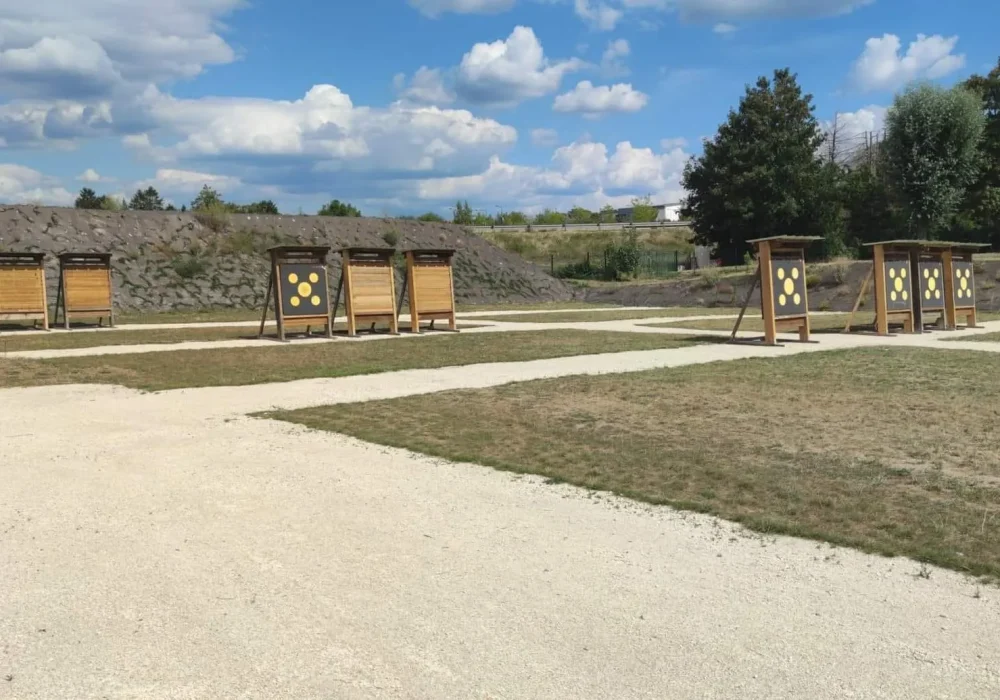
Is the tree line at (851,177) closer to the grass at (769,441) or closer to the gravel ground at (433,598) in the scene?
the grass at (769,441)

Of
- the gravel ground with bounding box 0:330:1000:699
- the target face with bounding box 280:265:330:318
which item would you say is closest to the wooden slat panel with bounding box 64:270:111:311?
the target face with bounding box 280:265:330:318

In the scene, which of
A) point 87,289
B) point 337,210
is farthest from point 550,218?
point 87,289

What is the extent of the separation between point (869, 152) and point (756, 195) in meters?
12.2

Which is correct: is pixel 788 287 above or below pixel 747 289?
below

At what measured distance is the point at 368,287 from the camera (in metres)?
19.5

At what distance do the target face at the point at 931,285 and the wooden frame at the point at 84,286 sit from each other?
1984cm

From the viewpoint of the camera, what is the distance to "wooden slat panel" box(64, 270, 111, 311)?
76.0 feet

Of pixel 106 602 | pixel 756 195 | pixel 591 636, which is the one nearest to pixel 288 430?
pixel 106 602

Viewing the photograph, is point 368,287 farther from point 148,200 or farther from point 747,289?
point 148,200

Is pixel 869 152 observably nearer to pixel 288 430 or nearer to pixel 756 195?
pixel 756 195

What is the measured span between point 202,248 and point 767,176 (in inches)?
1075

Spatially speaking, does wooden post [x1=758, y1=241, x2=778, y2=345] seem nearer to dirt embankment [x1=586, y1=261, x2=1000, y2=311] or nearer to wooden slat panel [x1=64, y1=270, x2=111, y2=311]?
dirt embankment [x1=586, y1=261, x2=1000, y2=311]

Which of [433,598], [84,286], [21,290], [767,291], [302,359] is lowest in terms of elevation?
[433,598]

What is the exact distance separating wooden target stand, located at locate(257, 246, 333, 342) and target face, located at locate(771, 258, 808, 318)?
9.23 m
